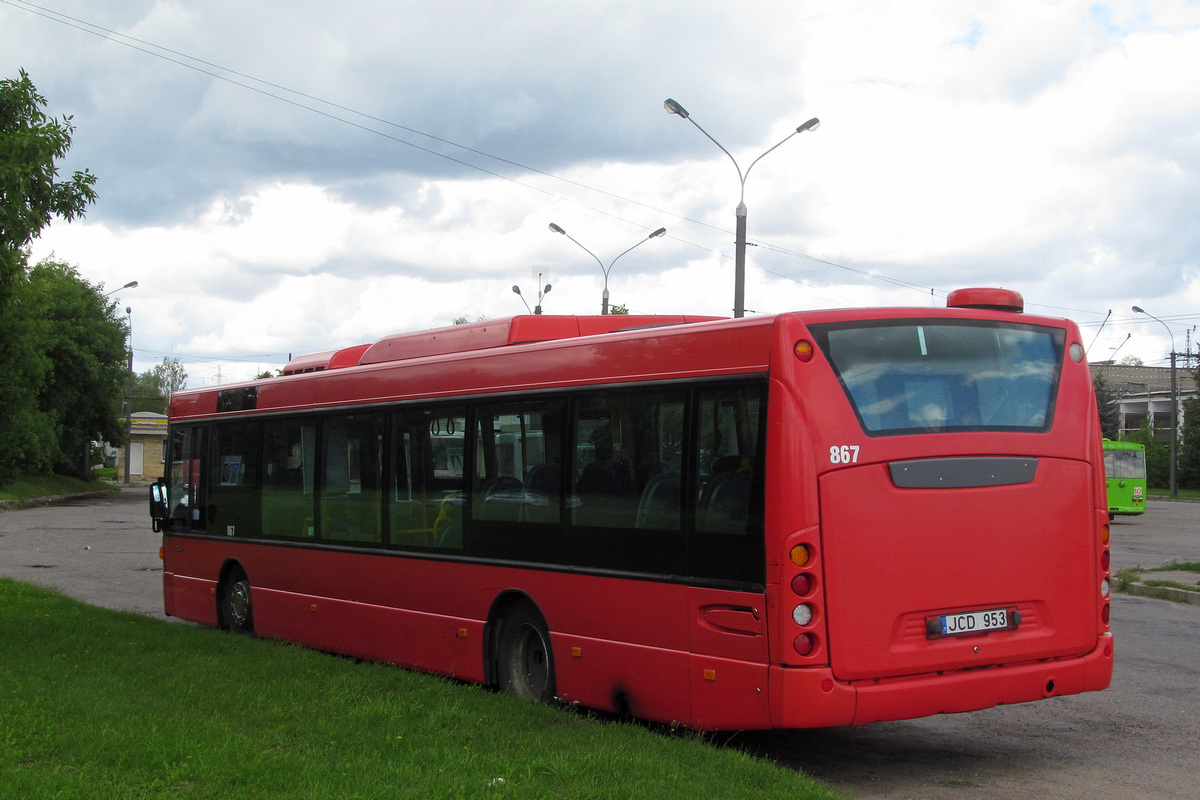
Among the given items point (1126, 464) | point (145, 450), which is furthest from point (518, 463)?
point (145, 450)

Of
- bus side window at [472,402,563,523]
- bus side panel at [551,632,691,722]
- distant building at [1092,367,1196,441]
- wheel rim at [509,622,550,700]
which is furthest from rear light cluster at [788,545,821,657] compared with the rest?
distant building at [1092,367,1196,441]

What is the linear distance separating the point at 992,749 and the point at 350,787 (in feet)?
13.0

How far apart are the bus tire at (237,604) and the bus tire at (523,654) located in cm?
439

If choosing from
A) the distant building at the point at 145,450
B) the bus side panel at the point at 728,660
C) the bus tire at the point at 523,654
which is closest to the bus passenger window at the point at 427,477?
the bus tire at the point at 523,654

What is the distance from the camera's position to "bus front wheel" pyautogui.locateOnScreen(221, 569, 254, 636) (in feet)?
39.1

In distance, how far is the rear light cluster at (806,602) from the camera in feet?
19.5

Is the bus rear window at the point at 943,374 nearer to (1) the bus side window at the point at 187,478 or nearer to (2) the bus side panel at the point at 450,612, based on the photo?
(2) the bus side panel at the point at 450,612

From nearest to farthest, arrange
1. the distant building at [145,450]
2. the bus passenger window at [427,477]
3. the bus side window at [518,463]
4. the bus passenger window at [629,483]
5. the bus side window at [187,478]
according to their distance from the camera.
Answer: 1. the bus passenger window at [629,483]
2. the bus side window at [518,463]
3. the bus passenger window at [427,477]
4. the bus side window at [187,478]
5. the distant building at [145,450]

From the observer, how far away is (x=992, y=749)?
23.4 ft

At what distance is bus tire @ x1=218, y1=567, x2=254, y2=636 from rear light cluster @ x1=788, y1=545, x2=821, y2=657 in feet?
24.1

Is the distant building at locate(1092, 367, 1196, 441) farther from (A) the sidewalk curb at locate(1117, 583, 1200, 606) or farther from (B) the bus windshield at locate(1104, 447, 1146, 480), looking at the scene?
(A) the sidewalk curb at locate(1117, 583, 1200, 606)

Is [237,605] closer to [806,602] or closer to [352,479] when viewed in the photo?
[352,479]

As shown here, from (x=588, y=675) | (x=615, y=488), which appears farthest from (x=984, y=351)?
(x=588, y=675)

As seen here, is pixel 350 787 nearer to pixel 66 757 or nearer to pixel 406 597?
pixel 66 757
